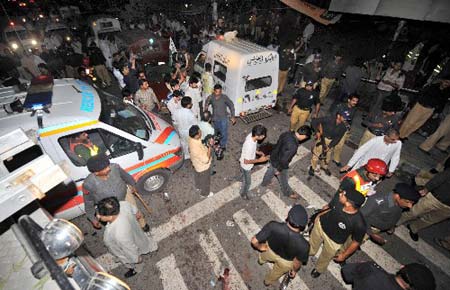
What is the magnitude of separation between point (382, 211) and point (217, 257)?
10.3 feet

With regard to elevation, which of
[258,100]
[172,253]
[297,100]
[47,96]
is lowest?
[172,253]

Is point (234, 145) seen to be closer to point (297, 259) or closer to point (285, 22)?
point (297, 259)

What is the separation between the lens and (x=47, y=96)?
13.8 ft

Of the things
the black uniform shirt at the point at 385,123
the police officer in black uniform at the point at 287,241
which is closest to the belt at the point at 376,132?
the black uniform shirt at the point at 385,123

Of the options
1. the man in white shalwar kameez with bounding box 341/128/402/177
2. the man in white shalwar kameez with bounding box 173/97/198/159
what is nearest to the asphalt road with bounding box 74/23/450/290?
the man in white shalwar kameez with bounding box 173/97/198/159

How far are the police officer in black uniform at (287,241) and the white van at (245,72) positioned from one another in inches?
200

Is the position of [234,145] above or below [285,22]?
below

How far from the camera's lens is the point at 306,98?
6531 millimetres

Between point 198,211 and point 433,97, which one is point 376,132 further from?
point 198,211

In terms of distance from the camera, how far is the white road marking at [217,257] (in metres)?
4.22

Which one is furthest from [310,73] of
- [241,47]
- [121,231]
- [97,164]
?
[121,231]

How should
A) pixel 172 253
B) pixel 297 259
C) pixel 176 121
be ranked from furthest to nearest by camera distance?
pixel 176 121 < pixel 172 253 < pixel 297 259

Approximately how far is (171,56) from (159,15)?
30.2 feet

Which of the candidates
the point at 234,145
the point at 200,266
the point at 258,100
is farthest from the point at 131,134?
the point at 258,100
